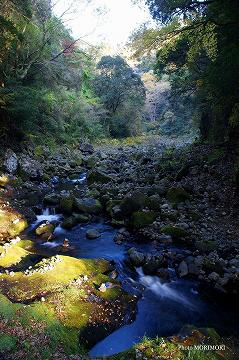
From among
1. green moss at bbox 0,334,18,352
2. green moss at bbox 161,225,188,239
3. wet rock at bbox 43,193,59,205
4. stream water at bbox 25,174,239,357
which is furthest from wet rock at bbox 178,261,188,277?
wet rock at bbox 43,193,59,205

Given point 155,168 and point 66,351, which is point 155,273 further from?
point 155,168

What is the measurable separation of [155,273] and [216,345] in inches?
124

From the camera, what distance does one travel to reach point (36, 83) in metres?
18.7

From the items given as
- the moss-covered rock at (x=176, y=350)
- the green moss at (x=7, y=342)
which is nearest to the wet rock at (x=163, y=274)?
the moss-covered rock at (x=176, y=350)

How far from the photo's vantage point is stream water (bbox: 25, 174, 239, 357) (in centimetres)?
534

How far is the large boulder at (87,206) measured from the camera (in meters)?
11.4

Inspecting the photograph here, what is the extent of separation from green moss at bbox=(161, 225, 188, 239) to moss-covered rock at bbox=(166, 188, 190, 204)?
219 centimetres

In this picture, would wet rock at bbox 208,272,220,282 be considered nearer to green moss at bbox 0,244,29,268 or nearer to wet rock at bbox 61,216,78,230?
green moss at bbox 0,244,29,268

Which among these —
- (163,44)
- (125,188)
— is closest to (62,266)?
(163,44)

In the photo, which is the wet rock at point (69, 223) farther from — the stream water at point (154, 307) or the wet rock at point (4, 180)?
the wet rock at point (4, 180)

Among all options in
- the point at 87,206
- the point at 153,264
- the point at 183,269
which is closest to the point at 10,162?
the point at 87,206

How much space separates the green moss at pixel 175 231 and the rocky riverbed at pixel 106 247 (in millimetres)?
28

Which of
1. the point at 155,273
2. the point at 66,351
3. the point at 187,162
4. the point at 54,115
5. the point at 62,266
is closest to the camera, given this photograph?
the point at 66,351

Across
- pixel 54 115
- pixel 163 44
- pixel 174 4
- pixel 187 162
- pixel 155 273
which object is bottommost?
pixel 155 273
